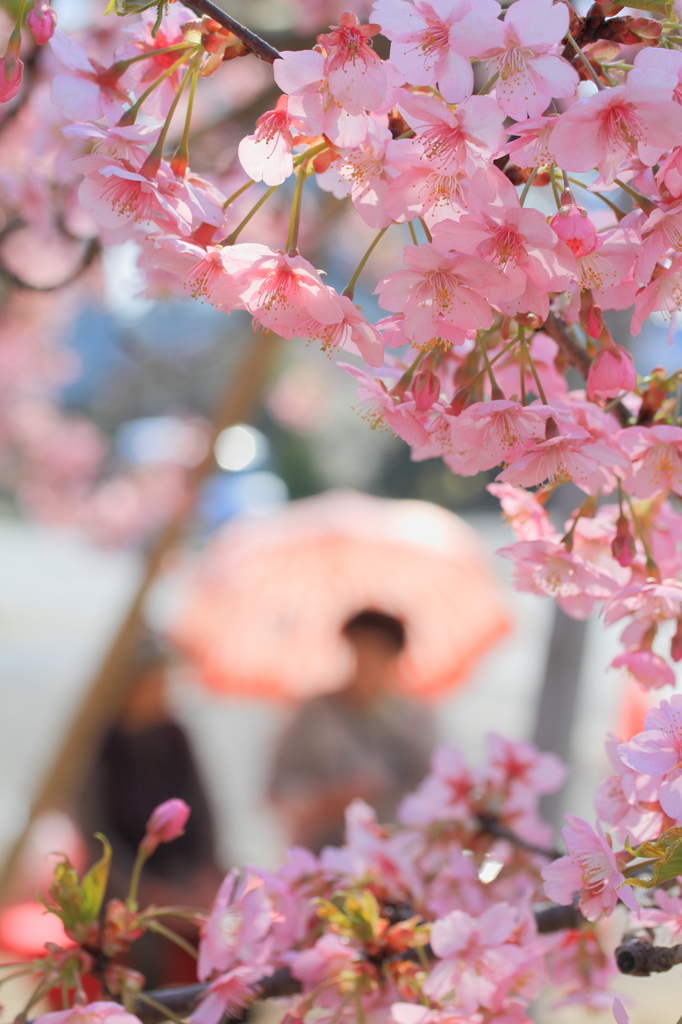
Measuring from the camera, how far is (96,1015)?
0.58 m

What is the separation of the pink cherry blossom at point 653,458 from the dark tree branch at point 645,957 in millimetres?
312

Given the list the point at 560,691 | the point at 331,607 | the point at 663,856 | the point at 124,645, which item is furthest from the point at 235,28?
the point at 331,607

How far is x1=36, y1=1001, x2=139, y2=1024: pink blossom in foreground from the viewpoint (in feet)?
1.87

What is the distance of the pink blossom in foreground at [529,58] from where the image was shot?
17.2 inches

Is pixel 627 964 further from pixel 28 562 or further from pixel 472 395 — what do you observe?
pixel 28 562

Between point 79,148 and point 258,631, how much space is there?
2.24 m

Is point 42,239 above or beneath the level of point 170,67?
beneath

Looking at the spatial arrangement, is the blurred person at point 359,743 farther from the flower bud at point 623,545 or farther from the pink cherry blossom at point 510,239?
the pink cherry blossom at point 510,239

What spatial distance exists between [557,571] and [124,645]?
1.92 metres

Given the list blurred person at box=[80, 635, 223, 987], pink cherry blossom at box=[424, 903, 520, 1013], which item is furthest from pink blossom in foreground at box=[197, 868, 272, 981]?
blurred person at box=[80, 635, 223, 987]

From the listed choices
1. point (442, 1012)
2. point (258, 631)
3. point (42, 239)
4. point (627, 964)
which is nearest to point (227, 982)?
point (442, 1012)

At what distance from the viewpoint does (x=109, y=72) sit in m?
0.55

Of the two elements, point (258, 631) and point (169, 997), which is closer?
point (169, 997)

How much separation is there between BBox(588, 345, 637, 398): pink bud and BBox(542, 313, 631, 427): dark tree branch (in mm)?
45
